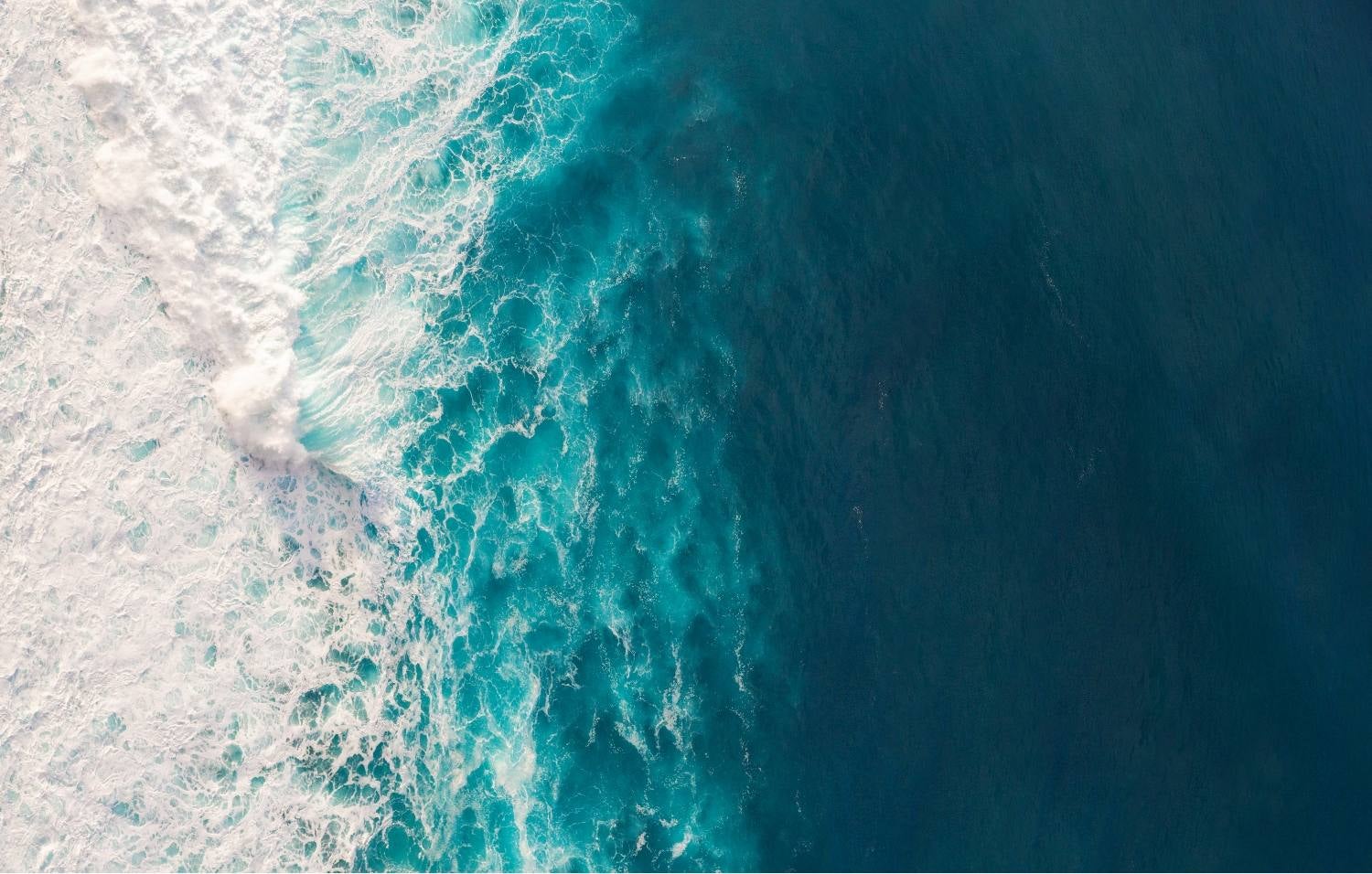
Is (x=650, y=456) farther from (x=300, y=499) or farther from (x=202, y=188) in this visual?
(x=202, y=188)

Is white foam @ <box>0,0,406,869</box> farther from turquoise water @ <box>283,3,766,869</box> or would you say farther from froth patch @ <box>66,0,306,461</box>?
turquoise water @ <box>283,3,766,869</box>

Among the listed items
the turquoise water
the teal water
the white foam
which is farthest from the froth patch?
the teal water

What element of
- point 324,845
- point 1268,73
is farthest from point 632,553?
point 1268,73

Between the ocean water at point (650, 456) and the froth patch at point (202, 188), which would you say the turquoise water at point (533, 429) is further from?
the froth patch at point (202, 188)

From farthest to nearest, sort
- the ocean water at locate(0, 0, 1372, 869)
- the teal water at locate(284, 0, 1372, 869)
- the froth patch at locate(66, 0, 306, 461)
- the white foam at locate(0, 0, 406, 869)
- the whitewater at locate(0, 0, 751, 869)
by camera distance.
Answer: the teal water at locate(284, 0, 1372, 869) < the froth patch at locate(66, 0, 306, 461) < the ocean water at locate(0, 0, 1372, 869) < the whitewater at locate(0, 0, 751, 869) < the white foam at locate(0, 0, 406, 869)

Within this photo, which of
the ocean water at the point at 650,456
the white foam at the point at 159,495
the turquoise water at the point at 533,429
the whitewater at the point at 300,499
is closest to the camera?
the white foam at the point at 159,495

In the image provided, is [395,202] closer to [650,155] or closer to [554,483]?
[650,155]

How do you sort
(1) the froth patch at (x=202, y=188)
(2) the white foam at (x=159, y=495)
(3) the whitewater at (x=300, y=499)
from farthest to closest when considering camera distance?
(1) the froth patch at (x=202, y=188) → (3) the whitewater at (x=300, y=499) → (2) the white foam at (x=159, y=495)

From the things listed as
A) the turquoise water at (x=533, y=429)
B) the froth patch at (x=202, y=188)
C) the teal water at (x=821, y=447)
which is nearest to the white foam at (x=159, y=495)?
the froth patch at (x=202, y=188)
